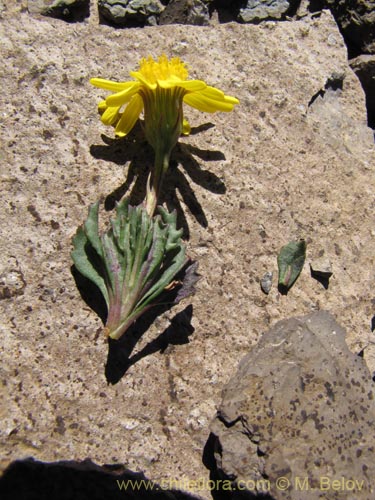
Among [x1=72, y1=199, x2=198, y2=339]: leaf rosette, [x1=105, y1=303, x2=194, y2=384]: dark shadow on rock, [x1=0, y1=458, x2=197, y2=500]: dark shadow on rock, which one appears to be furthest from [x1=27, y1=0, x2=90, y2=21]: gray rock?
A: [x1=0, y1=458, x2=197, y2=500]: dark shadow on rock

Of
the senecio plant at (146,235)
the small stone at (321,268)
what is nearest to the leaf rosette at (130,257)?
the senecio plant at (146,235)

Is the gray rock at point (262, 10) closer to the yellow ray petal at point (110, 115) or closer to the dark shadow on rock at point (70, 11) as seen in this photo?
the dark shadow on rock at point (70, 11)

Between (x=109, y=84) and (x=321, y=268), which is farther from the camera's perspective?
(x=321, y=268)

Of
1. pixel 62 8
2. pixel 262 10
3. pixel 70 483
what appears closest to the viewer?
pixel 70 483

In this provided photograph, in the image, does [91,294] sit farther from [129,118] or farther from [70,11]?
[70,11]

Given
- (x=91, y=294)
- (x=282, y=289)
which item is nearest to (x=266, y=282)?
(x=282, y=289)

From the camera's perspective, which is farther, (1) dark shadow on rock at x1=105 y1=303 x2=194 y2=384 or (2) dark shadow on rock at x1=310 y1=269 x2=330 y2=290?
(2) dark shadow on rock at x1=310 y1=269 x2=330 y2=290

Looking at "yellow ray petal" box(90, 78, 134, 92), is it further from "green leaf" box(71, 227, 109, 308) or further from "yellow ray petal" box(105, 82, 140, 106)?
"green leaf" box(71, 227, 109, 308)
